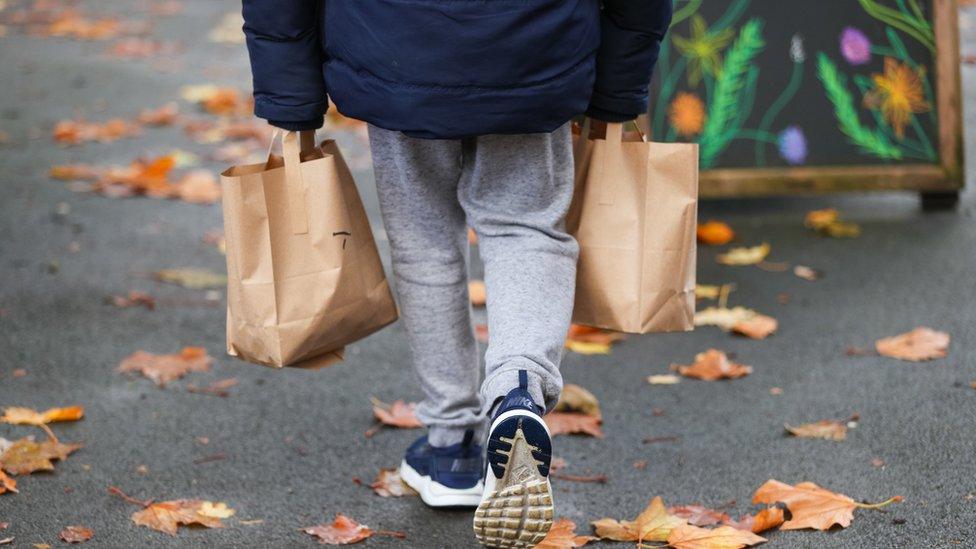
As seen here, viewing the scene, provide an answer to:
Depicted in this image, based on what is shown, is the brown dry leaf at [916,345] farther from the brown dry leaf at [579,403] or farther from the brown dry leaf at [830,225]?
the brown dry leaf at [830,225]

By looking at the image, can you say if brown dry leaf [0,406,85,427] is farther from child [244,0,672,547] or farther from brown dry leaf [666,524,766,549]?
brown dry leaf [666,524,766,549]

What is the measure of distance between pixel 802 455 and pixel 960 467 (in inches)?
14.1

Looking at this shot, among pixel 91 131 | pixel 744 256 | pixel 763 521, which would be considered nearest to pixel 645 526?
pixel 763 521

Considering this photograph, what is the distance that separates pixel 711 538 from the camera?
246cm

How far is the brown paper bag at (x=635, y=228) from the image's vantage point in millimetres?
2439

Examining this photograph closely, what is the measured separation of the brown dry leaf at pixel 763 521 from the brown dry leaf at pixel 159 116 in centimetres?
482

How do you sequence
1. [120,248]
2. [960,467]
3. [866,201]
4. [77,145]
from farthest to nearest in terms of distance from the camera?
[77,145], [866,201], [120,248], [960,467]

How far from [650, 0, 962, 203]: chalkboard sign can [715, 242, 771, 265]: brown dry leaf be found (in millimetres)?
284

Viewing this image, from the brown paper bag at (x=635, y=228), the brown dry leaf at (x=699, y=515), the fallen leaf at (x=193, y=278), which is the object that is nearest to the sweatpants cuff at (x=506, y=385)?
the brown paper bag at (x=635, y=228)

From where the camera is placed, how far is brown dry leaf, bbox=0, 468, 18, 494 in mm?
2686

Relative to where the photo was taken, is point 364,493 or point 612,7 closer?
point 612,7

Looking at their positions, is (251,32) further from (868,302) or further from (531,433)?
(868,302)

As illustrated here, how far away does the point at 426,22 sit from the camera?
210 centimetres

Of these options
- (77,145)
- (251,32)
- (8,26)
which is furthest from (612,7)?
(8,26)
